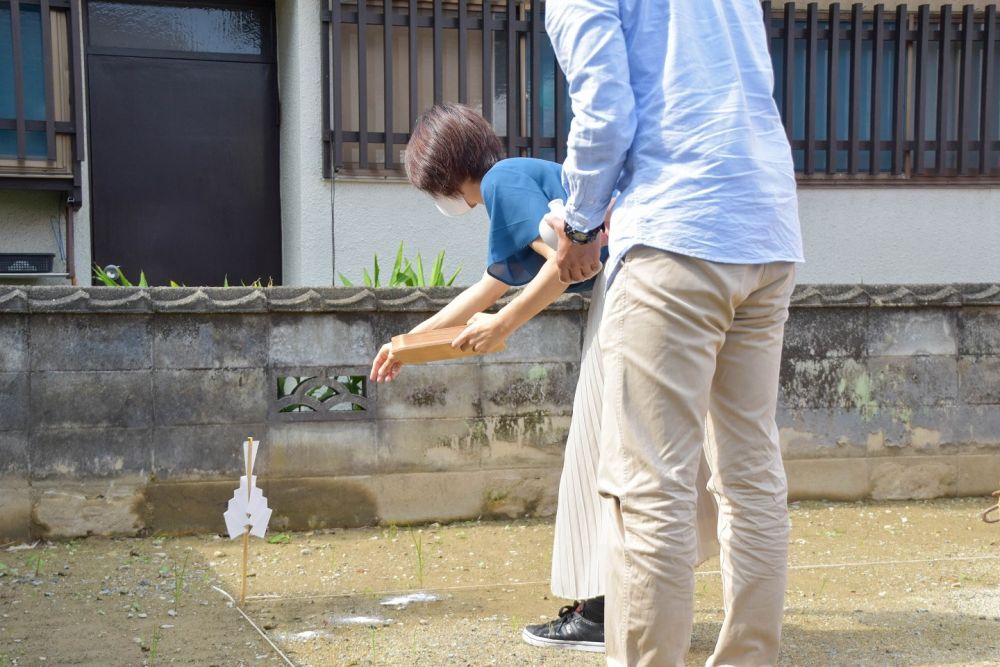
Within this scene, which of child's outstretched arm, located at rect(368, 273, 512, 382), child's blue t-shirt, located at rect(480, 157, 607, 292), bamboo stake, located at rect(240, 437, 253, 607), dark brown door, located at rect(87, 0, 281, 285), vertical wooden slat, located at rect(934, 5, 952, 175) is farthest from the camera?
vertical wooden slat, located at rect(934, 5, 952, 175)

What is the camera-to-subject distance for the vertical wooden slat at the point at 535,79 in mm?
6980

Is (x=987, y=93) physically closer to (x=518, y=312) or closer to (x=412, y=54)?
(x=412, y=54)

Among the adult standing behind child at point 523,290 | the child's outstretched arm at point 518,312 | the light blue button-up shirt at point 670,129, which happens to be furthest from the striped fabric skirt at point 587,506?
the light blue button-up shirt at point 670,129

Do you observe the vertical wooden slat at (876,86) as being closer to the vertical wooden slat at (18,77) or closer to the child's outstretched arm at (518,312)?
the child's outstretched arm at (518,312)

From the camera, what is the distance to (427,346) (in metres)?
3.05

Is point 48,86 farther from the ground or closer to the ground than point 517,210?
farther from the ground

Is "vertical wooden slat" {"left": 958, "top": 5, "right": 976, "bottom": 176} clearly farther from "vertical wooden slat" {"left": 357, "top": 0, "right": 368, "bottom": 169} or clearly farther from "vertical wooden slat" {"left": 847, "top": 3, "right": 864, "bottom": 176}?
"vertical wooden slat" {"left": 357, "top": 0, "right": 368, "bottom": 169}

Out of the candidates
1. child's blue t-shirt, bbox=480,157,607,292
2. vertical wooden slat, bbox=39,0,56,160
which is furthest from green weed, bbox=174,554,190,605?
vertical wooden slat, bbox=39,0,56,160

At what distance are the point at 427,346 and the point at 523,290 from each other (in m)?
0.32

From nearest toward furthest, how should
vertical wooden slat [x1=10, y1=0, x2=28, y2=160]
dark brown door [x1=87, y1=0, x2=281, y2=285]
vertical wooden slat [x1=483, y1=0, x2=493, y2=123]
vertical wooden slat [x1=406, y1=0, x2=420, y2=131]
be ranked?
1. vertical wooden slat [x1=10, y1=0, x2=28, y2=160]
2. vertical wooden slat [x1=406, y1=0, x2=420, y2=131]
3. vertical wooden slat [x1=483, y1=0, x2=493, y2=123]
4. dark brown door [x1=87, y1=0, x2=281, y2=285]

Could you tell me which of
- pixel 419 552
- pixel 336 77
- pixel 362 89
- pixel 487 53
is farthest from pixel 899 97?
pixel 419 552

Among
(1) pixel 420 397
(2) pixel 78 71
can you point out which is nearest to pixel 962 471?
(1) pixel 420 397

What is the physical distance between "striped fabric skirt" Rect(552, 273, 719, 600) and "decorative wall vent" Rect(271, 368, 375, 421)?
1934 mm

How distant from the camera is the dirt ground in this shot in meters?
3.28
